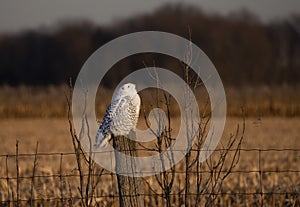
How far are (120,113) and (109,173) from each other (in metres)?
0.61

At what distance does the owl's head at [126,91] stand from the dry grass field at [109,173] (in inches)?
28.7

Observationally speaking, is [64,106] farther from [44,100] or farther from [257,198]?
[257,198]

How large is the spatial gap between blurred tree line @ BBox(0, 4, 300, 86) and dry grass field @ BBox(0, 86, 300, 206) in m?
22.5

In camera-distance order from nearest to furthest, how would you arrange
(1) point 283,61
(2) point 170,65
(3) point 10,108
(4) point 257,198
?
(4) point 257,198, (3) point 10,108, (2) point 170,65, (1) point 283,61

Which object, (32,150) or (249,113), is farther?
(249,113)

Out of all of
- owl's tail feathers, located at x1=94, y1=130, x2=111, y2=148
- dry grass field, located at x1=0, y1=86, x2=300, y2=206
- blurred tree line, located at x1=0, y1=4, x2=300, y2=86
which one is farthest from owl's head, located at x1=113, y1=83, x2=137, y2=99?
blurred tree line, located at x1=0, y1=4, x2=300, y2=86

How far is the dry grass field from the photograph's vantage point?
6.93m

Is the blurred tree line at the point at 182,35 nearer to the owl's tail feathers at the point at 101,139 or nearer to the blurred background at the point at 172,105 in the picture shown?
the blurred background at the point at 172,105

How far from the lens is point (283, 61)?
62.7m

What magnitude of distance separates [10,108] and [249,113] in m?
9.33

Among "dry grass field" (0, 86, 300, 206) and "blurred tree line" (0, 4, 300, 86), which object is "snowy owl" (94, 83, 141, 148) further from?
"blurred tree line" (0, 4, 300, 86)

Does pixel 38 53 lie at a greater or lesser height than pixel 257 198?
greater

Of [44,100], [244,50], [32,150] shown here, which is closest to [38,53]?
[244,50]

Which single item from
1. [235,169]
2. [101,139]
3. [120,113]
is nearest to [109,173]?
[101,139]
